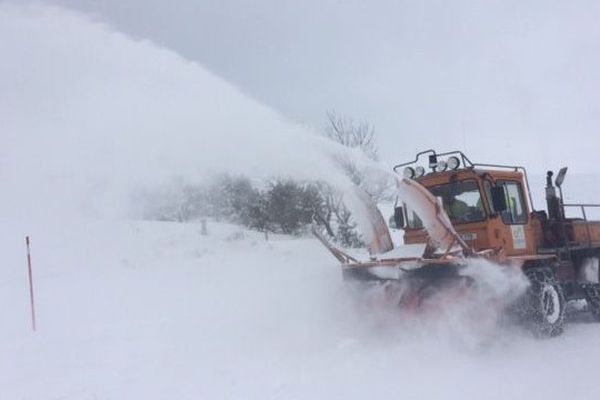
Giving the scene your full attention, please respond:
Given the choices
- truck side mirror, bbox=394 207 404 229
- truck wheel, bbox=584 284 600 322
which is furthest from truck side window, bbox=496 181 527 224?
truck wheel, bbox=584 284 600 322

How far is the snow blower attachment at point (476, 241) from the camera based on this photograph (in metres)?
8.21

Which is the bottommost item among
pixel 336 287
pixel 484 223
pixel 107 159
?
pixel 336 287

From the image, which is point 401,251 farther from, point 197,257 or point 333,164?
point 197,257

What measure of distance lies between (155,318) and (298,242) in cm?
1270

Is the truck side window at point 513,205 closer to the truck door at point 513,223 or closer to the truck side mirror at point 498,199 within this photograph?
the truck door at point 513,223

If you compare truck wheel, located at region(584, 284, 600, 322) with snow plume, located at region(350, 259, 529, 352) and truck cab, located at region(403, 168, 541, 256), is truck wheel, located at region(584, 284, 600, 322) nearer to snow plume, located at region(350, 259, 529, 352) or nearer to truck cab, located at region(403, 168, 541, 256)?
truck cab, located at region(403, 168, 541, 256)

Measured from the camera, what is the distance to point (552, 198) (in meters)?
10.7

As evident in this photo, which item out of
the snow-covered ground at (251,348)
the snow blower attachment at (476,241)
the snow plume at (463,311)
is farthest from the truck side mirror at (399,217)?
the snow plume at (463,311)

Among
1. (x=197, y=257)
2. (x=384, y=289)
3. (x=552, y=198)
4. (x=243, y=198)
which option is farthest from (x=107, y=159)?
(x=243, y=198)

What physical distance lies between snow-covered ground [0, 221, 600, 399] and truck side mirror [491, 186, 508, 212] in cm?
178

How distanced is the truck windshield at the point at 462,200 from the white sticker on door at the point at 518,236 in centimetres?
70

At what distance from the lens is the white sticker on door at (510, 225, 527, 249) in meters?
9.41

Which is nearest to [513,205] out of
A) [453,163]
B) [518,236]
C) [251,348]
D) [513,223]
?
[513,223]

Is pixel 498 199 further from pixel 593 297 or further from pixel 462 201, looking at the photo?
pixel 593 297
